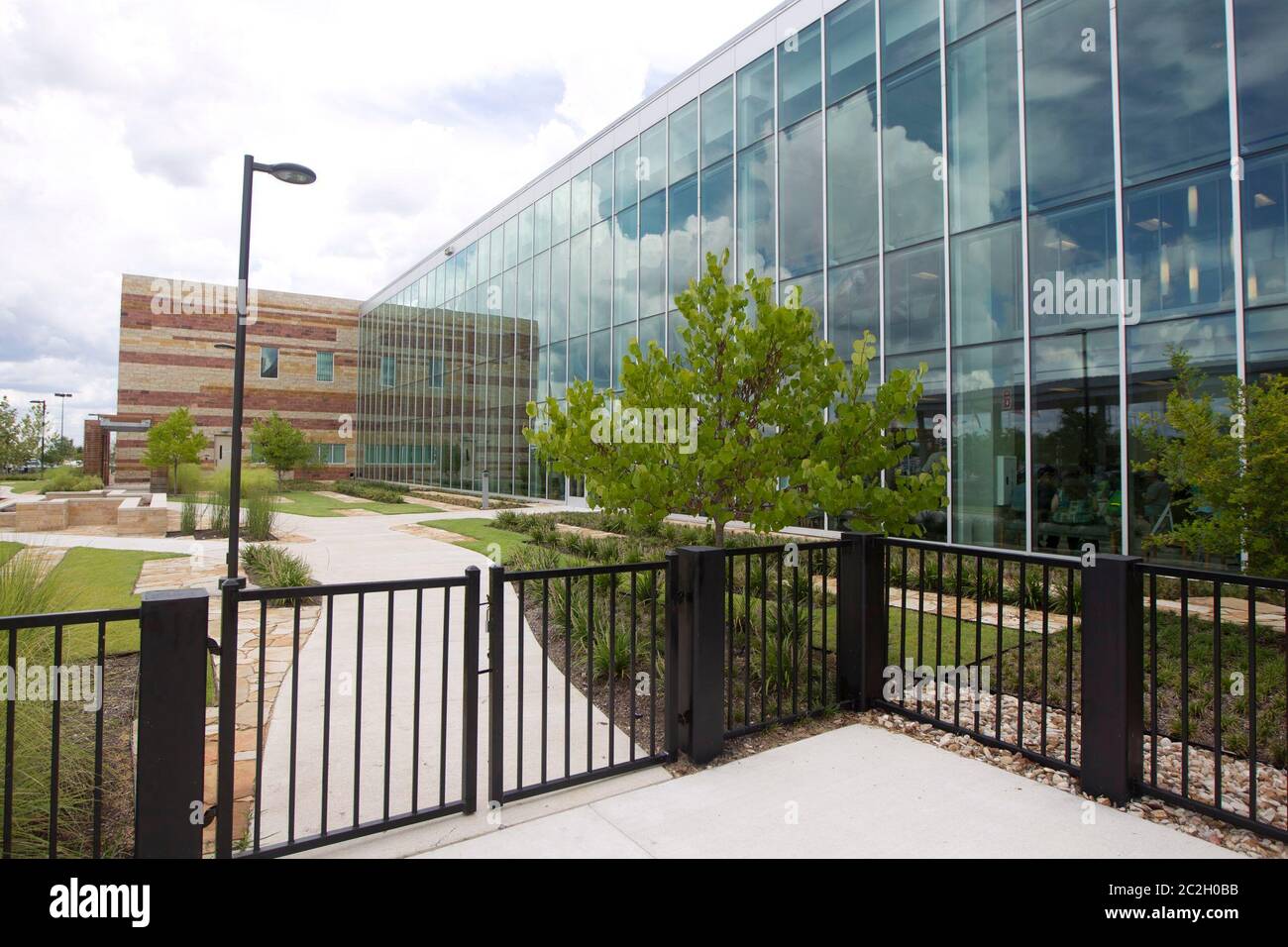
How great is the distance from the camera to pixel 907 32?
13.5 metres

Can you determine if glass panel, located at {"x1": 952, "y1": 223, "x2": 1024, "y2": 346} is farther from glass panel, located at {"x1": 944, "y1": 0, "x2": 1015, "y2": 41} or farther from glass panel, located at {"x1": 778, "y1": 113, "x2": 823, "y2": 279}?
glass panel, located at {"x1": 944, "y1": 0, "x2": 1015, "y2": 41}

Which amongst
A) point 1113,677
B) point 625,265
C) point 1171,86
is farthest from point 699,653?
point 625,265

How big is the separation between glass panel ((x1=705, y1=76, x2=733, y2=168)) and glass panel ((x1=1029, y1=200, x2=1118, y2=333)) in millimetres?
8793

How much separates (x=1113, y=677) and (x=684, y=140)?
18598 mm

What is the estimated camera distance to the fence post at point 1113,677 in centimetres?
366

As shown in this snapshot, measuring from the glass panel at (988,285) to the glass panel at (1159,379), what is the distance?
6.03 ft

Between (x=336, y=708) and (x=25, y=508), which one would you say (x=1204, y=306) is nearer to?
(x=336, y=708)

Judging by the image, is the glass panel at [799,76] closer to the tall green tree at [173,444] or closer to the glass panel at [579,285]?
the glass panel at [579,285]

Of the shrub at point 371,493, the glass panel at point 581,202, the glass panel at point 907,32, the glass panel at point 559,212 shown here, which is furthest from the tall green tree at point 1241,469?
the shrub at point 371,493

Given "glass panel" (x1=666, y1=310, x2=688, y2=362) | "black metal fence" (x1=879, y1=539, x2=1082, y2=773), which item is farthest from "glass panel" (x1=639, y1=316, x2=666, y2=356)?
"black metal fence" (x1=879, y1=539, x2=1082, y2=773)

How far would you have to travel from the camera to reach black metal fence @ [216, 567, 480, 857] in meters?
3.08

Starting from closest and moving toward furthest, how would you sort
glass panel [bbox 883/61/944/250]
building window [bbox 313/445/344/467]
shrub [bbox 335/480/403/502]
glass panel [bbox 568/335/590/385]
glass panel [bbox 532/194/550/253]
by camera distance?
glass panel [bbox 883/61/944/250] < glass panel [bbox 568/335/590/385] < glass panel [bbox 532/194/550/253] < shrub [bbox 335/480/403/502] < building window [bbox 313/445/344/467]

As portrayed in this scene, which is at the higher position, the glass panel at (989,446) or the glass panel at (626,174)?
the glass panel at (626,174)

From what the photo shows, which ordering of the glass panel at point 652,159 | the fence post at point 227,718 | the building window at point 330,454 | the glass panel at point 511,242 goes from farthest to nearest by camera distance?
the building window at point 330,454 → the glass panel at point 511,242 → the glass panel at point 652,159 → the fence post at point 227,718
